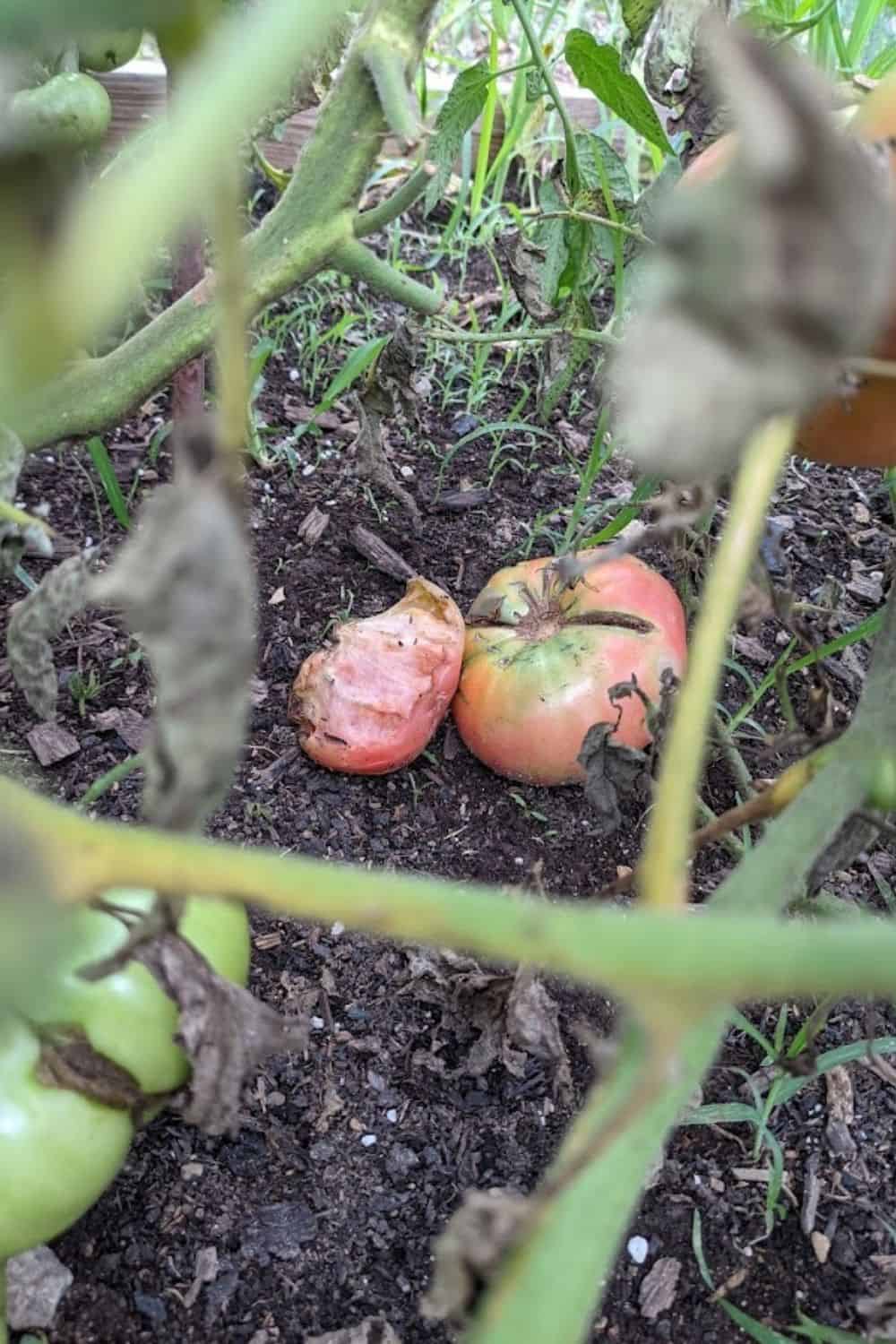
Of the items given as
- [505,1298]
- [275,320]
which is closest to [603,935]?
[505,1298]

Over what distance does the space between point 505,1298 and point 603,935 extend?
112mm

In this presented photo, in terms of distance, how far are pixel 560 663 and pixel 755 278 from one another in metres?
0.78

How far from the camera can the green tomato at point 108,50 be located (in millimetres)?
1011

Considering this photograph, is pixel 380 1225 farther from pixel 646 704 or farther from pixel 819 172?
pixel 819 172

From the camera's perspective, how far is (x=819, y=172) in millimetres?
277

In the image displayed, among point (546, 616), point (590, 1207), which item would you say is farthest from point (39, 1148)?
point (546, 616)

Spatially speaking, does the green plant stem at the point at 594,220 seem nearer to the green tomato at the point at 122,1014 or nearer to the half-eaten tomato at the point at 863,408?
the half-eaten tomato at the point at 863,408

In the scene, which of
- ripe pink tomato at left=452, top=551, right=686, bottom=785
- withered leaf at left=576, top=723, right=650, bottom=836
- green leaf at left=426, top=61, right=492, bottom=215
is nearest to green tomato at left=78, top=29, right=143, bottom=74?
green leaf at left=426, top=61, right=492, bottom=215

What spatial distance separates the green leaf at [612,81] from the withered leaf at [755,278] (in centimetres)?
71

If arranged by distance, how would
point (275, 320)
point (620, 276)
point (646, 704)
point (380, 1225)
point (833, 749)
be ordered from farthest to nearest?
point (275, 320) → point (620, 276) → point (380, 1225) → point (646, 704) → point (833, 749)

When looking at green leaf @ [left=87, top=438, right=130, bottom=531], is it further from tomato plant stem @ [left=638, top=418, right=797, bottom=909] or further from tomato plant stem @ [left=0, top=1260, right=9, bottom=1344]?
tomato plant stem @ [left=638, top=418, right=797, bottom=909]

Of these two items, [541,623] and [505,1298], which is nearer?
[505,1298]

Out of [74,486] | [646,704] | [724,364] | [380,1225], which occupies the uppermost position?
[724,364]

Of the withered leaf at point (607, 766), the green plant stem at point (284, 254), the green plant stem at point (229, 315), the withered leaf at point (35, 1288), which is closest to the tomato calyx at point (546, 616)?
the withered leaf at point (607, 766)
